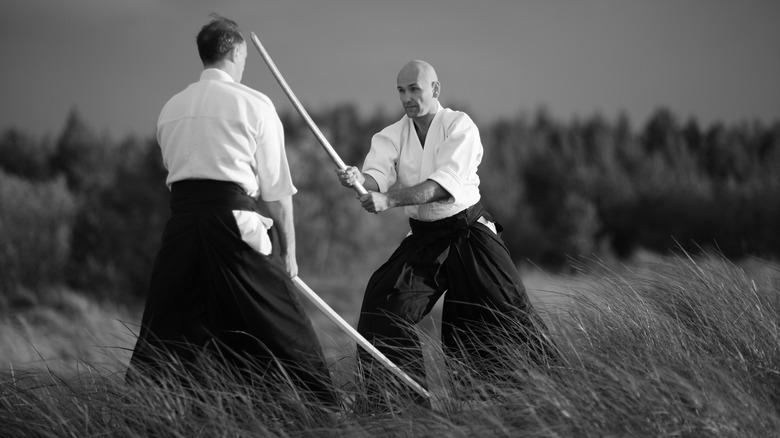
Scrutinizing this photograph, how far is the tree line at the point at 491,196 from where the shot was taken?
54.6 metres

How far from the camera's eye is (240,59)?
440cm

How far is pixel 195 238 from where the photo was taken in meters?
4.20

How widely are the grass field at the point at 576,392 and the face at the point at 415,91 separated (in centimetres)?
132

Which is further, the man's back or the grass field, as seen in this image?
the man's back

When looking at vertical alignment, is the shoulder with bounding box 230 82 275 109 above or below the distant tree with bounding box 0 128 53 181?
above

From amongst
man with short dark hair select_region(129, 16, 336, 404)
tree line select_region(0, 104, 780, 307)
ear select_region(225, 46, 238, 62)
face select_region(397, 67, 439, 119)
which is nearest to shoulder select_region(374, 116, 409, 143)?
face select_region(397, 67, 439, 119)

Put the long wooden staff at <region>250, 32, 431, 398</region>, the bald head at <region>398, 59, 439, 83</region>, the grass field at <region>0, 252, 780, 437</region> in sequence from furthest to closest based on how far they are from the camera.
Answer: the bald head at <region>398, 59, 439, 83</region>
the long wooden staff at <region>250, 32, 431, 398</region>
the grass field at <region>0, 252, 780, 437</region>

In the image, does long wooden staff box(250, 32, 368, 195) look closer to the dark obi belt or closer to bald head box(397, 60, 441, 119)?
the dark obi belt

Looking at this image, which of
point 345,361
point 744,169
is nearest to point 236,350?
point 345,361

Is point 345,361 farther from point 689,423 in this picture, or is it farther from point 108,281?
point 108,281

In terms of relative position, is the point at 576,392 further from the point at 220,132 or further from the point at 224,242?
the point at 220,132

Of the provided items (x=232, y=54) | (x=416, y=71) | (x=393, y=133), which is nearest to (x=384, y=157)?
(x=393, y=133)

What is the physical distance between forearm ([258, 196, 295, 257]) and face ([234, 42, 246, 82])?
68cm

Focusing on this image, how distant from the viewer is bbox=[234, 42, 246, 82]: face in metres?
4.37
